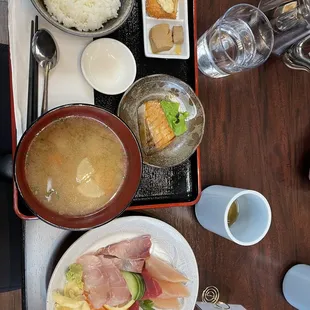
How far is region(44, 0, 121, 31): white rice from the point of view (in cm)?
126

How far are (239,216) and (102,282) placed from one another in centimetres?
47

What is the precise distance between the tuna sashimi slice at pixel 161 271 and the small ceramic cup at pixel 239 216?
0.17 metres

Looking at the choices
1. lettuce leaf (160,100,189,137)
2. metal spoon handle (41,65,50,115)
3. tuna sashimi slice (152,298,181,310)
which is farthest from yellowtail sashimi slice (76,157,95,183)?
tuna sashimi slice (152,298,181,310)

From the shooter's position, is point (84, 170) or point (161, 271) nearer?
point (84, 170)

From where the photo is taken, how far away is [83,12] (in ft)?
4.21

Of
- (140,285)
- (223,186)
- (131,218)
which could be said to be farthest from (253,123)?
(140,285)

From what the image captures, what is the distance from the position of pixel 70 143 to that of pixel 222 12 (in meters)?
0.68

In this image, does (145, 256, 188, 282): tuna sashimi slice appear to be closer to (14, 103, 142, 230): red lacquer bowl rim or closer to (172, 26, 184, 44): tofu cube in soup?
(14, 103, 142, 230): red lacquer bowl rim

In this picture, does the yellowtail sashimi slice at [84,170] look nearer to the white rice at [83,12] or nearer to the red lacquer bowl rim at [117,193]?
the red lacquer bowl rim at [117,193]

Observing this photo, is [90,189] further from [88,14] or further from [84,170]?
[88,14]

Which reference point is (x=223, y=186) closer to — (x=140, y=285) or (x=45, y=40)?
(x=140, y=285)

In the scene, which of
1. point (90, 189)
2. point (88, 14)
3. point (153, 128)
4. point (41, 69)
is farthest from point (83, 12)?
point (90, 189)

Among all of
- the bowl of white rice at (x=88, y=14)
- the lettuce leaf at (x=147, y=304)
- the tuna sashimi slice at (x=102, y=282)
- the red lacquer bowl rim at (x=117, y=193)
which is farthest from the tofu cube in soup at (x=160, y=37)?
the lettuce leaf at (x=147, y=304)

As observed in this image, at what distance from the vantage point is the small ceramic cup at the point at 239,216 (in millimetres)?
1351
